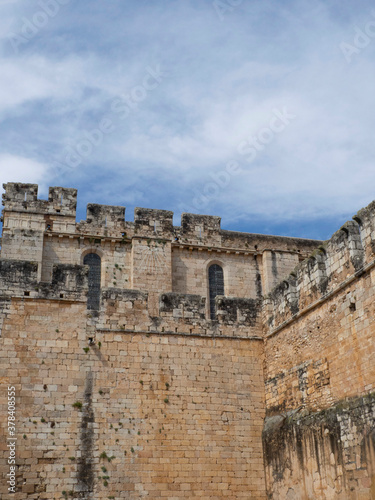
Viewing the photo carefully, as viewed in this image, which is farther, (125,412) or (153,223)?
(153,223)

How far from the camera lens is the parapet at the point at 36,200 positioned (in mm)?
21672

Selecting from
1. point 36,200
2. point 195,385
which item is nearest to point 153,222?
point 36,200

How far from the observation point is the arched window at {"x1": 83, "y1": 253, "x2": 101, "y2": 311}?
21250 mm

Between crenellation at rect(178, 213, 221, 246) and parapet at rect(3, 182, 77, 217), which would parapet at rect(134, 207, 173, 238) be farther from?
parapet at rect(3, 182, 77, 217)

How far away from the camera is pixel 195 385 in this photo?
580 inches

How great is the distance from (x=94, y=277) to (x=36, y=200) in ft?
11.2

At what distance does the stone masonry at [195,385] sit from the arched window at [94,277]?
643 cm

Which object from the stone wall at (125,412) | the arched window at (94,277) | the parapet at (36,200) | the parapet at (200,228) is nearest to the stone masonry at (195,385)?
the stone wall at (125,412)

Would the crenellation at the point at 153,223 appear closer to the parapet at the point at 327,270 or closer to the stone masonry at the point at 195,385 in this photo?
the stone masonry at the point at 195,385

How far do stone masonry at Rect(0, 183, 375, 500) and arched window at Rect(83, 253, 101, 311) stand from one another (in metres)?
6.43

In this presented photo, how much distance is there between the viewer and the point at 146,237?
2209cm

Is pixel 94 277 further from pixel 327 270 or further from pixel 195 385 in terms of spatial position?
pixel 327 270

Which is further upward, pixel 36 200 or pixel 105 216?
pixel 36 200

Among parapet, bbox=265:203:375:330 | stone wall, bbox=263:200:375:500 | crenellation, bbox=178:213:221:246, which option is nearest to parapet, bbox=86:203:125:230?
crenellation, bbox=178:213:221:246
